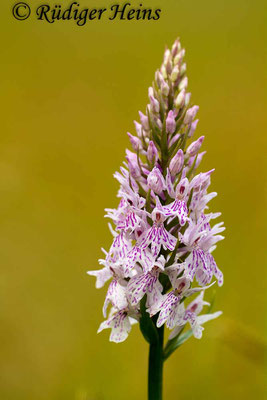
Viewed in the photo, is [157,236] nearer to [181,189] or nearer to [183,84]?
[181,189]

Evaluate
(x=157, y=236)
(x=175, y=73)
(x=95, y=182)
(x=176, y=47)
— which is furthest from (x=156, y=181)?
(x=95, y=182)

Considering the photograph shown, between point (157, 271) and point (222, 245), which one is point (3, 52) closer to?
point (222, 245)

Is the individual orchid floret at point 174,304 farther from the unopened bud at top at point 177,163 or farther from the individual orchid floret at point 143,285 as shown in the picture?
the unopened bud at top at point 177,163

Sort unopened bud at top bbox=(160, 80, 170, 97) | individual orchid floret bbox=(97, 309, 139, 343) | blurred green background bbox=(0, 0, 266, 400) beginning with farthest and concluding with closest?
blurred green background bbox=(0, 0, 266, 400) < individual orchid floret bbox=(97, 309, 139, 343) < unopened bud at top bbox=(160, 80, 170, 97)

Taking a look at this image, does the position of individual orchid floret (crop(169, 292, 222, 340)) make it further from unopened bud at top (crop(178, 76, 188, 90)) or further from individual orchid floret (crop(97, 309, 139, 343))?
unopened bud at top (crop(178, 76, 188, 90))

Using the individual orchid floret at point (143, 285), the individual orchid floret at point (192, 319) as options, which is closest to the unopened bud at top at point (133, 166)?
the individual orchid floret at point (143, 285)

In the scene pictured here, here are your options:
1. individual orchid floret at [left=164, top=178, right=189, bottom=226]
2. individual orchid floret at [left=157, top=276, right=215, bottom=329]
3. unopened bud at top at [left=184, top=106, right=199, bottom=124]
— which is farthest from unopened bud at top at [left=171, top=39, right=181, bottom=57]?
individual orchid floret at [left=157, top=276, right=215, bottom=329]

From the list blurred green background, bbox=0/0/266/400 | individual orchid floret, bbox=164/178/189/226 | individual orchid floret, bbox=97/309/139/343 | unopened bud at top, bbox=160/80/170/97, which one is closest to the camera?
individual orchid floret, bbox=164/178/189/226
